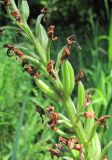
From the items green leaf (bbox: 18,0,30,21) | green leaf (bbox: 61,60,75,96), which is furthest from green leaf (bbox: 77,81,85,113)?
green leaf (bbox: 18,0,30,21)

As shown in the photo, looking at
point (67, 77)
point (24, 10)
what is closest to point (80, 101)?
point (67, 77)

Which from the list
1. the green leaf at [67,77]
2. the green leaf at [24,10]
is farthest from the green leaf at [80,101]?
the green leaf at [24,10]

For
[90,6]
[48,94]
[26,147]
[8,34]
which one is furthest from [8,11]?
[90,6]

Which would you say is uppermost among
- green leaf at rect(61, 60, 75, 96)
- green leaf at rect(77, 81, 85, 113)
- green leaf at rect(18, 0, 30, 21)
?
green leaf at rect(18, 0, 30, 21)

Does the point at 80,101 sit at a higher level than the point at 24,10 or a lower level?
lower

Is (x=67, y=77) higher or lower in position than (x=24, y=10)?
lower

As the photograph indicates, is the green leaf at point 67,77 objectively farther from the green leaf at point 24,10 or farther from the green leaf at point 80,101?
the green leaf at point 24,10

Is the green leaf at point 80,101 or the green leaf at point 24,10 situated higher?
the green leaf at point 24,10

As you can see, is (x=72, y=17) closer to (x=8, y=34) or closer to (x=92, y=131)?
(x=8, y=34)

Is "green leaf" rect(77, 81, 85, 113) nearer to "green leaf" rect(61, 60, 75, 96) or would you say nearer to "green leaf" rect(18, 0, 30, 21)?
"green leaf" rect(61, 60, 75, 96)

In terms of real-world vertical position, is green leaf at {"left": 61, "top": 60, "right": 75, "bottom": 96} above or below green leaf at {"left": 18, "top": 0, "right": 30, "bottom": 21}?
below

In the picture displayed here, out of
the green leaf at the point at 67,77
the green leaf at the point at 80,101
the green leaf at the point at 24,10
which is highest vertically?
the green leaf at the point at 24,10

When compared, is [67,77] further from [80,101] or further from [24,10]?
[24,10]
